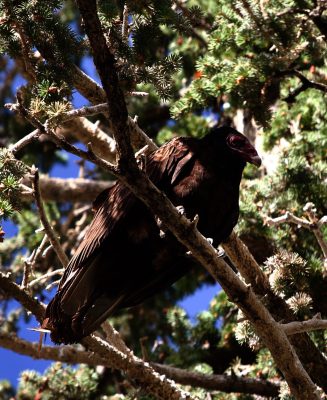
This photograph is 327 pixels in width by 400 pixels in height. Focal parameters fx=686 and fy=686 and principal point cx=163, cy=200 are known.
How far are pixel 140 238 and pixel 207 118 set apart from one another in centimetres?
347

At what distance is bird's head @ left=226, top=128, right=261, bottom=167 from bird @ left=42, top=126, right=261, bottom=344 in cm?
7

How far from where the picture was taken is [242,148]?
13.5 feet

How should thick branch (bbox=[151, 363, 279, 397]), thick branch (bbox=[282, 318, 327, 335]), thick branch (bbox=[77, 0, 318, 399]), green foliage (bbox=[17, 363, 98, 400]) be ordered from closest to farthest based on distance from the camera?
thick branch (bbox=[77, 0, 318, 399]) < thick branch (bbox=[282, 318, 327, 335]) < thick branch (bbox=[151, 363, 279, 397]) < green foliage (bbox=[17, 363, 98, 400])

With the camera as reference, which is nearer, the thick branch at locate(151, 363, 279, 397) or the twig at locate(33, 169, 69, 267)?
the twig at locate(33, 169, 69, 267)

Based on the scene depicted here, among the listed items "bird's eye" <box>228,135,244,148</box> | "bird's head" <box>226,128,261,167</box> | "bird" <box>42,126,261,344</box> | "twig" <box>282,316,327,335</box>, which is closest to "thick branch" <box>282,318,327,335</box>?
"twig" <box>282,316,327,335</box>

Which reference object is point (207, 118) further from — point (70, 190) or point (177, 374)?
point (177, 374)

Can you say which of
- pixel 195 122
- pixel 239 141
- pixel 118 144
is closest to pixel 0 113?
pixel 195 122

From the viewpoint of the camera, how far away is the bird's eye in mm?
4109

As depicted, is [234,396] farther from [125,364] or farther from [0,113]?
[0,113]

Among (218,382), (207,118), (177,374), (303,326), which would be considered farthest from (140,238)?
(207,118)

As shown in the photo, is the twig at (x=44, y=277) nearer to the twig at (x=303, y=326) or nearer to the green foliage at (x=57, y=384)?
the twig at (x=303, y=326)

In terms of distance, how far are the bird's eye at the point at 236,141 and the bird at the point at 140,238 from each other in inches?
3.8

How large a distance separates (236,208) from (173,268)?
51 cm

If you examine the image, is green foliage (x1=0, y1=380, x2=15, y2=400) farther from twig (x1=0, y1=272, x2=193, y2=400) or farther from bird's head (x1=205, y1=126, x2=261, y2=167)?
bird's head (x1=205, y1=126, x2=261, y2=167)
